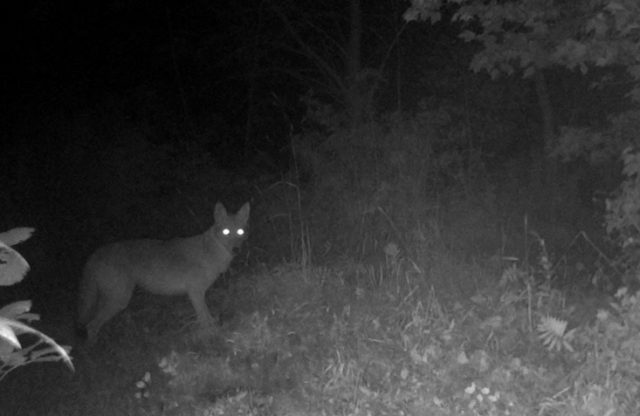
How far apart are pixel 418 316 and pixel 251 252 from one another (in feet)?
13.5

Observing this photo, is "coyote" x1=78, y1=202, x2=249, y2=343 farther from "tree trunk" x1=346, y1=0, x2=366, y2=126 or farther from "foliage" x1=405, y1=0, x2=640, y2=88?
"tree trunk" x1=346, y1=0, x2=366, y2=126

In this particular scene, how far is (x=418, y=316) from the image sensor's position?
8000 mm

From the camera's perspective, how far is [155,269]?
394 inches

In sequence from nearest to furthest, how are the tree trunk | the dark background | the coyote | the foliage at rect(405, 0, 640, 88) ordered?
the foliage at rect(405, 0, 640, 88) → the coyote → the dark background → the tree trunk

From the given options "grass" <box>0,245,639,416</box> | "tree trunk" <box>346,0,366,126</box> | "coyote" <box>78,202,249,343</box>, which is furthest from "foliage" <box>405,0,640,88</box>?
"tree trunk" <box>346,0,366,126</box>

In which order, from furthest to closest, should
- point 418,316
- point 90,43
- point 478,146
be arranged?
point 90,43 < point 478,146 < point 418,316

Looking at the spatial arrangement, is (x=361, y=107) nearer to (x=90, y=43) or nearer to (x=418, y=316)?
(x=90, y=43)

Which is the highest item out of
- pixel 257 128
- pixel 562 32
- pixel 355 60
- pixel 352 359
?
pixel 562 32

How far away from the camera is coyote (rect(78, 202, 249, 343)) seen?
984 cm

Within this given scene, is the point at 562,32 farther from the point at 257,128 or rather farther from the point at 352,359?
the point at 257,128

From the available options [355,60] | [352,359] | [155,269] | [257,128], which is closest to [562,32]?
[352,359]

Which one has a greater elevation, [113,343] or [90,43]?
[90,43]

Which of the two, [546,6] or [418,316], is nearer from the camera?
[418,316]

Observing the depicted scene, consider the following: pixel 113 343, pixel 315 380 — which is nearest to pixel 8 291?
pixel 113 343
